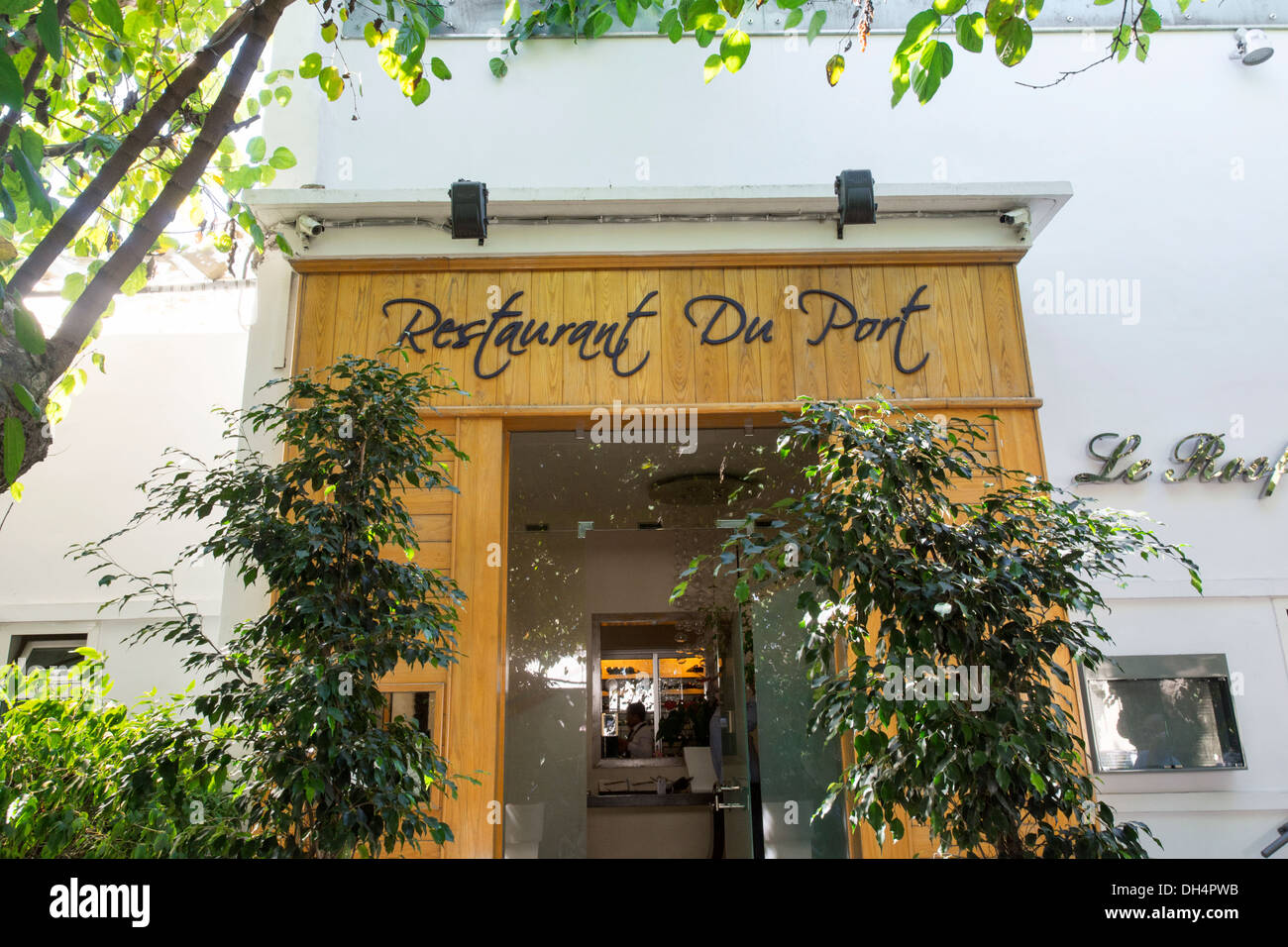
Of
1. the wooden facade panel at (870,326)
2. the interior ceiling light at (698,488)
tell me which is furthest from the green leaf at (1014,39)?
Result: the interior ceiling light at (698,488)

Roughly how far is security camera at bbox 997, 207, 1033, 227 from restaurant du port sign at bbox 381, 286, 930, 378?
0.57 metres

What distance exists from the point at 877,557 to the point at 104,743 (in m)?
2.92

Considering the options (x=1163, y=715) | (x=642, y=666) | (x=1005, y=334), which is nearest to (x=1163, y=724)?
(x=1163, y=715)

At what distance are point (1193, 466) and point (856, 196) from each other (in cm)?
230

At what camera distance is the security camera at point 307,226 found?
425 centimetres

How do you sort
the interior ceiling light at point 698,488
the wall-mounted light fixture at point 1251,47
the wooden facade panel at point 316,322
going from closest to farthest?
the wooden facade panel at point 316,322 → the wall-mounted light fixture at point 1251,47 → the interior ceiling light at point 698,488

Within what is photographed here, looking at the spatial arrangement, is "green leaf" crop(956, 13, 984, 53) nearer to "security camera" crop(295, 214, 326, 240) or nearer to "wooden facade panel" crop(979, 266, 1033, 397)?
"wooden facade panel" crop(979, 266, 1033, 397)

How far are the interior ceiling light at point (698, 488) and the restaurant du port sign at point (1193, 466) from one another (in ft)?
7.30

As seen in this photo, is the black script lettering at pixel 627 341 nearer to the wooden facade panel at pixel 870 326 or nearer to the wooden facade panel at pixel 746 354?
the wooden facade panel at pixel 746 354

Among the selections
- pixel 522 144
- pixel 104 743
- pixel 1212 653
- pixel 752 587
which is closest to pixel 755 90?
pixel 522 144

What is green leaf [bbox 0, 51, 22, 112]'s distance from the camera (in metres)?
1.47
